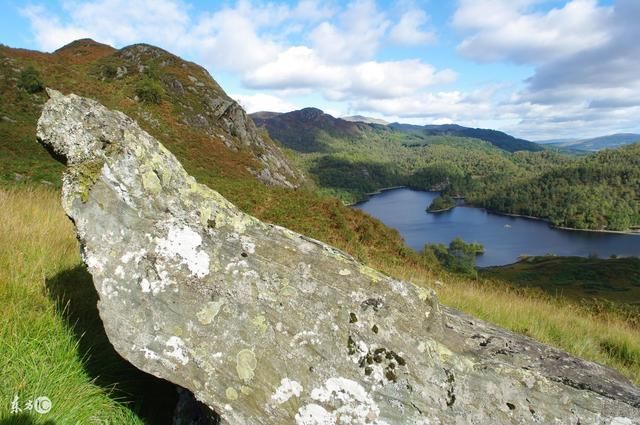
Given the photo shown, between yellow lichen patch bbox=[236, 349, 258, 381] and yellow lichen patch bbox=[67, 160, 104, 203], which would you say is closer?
yellow lichen patch bbox=[236, 349, 258, 381]

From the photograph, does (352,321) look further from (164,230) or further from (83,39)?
(83,39)

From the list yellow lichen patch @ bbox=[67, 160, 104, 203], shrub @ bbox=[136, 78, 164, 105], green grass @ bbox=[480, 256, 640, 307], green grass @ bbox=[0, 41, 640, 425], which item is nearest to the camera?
green grass @ bbox=[0, 41, 640, 425]

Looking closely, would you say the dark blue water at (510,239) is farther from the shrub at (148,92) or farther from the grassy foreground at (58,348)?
the grassy foreground at (58,348)

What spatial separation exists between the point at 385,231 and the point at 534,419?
18.8 meters

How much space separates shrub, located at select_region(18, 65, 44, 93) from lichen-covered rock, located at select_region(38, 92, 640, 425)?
3963 cm

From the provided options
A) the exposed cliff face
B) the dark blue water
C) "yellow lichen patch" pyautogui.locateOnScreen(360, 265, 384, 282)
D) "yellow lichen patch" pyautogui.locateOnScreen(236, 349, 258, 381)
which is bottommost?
the dark blue water

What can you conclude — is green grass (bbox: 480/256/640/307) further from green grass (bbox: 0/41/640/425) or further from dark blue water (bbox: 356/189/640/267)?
green grass (bbox: 0/41/640/425)

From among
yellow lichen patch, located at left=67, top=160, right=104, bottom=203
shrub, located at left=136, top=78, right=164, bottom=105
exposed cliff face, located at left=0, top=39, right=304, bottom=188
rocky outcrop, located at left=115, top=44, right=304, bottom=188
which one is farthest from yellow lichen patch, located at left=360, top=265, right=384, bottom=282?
shrub, located at left=136, top=78, right=164, bottom=105

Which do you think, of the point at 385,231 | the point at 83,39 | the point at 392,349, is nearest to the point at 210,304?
the point at 392,349

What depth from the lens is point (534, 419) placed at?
331 centimetres

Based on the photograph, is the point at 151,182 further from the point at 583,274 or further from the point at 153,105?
the point at 583,274

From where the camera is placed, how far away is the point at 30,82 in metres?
34.4

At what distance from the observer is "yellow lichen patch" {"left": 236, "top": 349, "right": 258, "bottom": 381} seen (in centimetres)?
318

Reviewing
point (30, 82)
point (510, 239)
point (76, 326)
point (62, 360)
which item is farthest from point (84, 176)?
point (510, 239)
